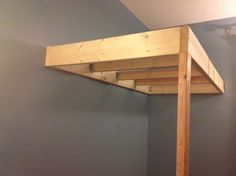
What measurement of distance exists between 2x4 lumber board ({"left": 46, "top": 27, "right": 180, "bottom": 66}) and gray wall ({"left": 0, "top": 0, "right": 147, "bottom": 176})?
218 millimetres

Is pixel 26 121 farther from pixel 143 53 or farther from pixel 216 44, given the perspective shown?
pixel 216 44

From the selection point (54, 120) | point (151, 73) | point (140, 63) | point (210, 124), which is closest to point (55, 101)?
point (54, 120)

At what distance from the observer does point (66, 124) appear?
7.32 feet

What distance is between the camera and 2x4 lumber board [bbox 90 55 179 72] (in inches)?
72.7

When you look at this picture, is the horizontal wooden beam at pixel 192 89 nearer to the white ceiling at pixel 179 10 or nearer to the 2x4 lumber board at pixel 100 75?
the 2x4 lumber board at pixel 100 75

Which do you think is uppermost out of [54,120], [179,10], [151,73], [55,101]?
[179,10]

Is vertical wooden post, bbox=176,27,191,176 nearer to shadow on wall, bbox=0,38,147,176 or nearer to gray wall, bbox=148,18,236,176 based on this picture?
shadow on wall, bbox=0,38,147,176

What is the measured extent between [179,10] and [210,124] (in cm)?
162

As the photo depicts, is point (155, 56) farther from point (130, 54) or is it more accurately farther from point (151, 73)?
point (151, 73)

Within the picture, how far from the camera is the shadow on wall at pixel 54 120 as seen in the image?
1.74 m

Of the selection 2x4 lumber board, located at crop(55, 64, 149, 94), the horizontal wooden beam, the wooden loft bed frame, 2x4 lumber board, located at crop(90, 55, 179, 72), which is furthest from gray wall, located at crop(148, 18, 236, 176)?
2x4 lumber board, located at crop(90, 55, 179, 72)

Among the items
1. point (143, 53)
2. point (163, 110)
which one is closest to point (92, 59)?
point (143, 53)

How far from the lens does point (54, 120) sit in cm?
211

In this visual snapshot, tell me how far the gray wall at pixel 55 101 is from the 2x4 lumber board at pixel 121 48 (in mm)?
218
